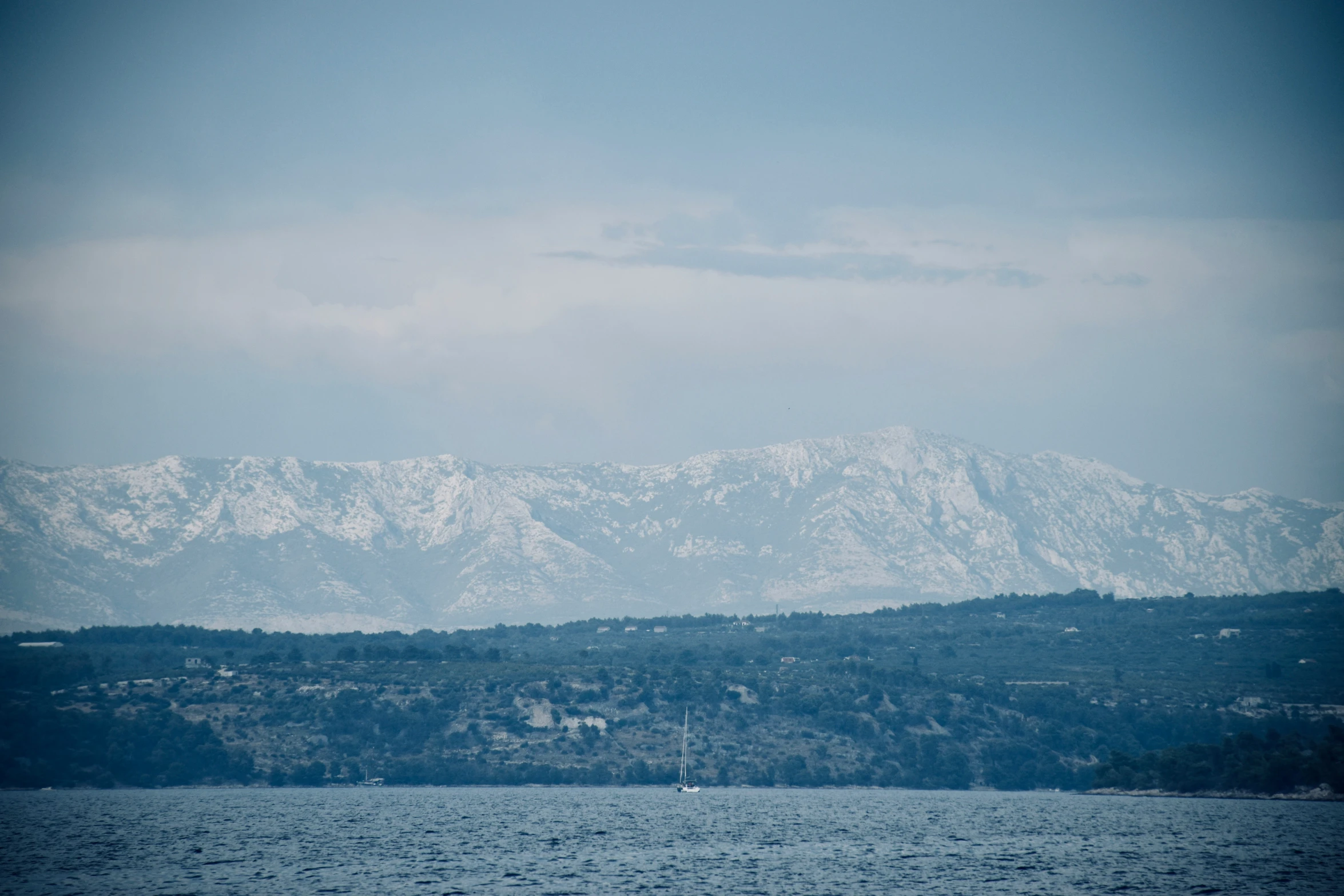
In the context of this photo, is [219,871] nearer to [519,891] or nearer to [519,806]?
[519,891]

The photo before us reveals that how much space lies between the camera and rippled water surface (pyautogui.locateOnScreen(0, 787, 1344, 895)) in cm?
10306

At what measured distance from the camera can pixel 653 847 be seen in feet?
419

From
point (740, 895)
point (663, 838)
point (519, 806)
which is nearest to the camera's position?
point (740, 895)

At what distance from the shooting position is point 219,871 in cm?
10738

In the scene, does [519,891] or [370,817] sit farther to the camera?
[370,817]

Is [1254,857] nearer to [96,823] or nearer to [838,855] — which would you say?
[838,855]

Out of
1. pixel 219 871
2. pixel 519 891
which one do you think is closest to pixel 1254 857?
pixel 519 891

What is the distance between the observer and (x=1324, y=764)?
188875 mm

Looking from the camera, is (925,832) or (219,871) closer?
(219,871)

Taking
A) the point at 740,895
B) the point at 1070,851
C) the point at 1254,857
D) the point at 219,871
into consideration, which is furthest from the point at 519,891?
the point at 1254,857

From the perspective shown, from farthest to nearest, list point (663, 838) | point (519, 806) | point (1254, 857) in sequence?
1. point (519, 806)
2. point (663, 838)
3. point (1254, 857)

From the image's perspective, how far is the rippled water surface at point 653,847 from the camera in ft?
338

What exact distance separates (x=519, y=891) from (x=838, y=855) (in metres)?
33.8

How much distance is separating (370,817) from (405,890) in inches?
2537
